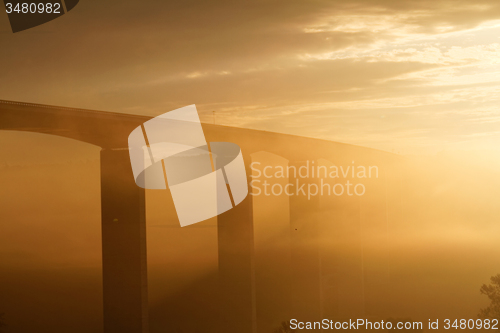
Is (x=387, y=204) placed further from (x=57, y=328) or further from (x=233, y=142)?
(x=57, y=328)

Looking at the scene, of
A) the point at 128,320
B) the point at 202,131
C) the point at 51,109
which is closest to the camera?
the point at 51,109

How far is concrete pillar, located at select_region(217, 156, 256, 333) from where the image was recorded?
1783cm

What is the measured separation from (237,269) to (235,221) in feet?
6.85

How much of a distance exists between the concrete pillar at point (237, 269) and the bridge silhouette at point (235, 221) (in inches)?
1.6

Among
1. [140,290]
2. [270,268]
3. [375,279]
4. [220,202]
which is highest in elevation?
[220,202]

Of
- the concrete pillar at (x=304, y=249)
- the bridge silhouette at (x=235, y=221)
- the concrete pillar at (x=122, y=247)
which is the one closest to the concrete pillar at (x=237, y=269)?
the bridge silhouette at (x=235, y=221)

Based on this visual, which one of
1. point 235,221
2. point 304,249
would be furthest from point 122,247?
point 304,249

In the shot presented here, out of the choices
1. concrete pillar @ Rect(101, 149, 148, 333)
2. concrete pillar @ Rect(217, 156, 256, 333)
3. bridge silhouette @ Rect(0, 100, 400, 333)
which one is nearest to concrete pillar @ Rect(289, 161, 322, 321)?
bridge silhouette @ Rect(0, 100, 400, 333)

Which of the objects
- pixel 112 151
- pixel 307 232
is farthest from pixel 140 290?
pixel 307 232

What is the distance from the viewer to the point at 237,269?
1844cm

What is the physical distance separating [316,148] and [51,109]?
13900mm

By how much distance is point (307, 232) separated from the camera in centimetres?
2391

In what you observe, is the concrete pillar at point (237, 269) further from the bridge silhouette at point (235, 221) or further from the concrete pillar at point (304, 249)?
the concrete pillar at point (304, 249)

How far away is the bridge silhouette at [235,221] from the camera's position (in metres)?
13.1
